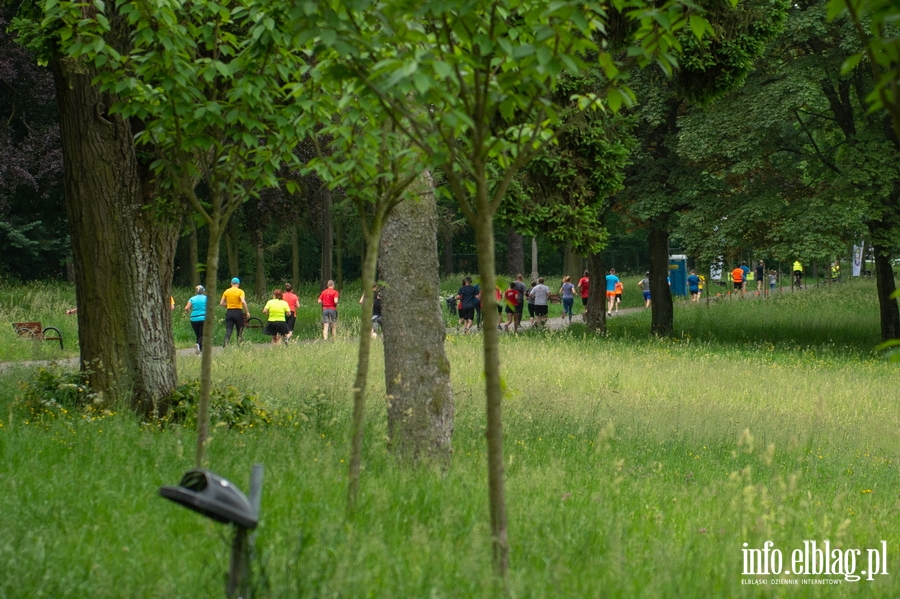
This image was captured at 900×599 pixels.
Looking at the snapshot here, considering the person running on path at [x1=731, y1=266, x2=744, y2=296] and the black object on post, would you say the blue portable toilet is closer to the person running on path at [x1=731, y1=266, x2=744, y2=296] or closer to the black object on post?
the person running on path at [x1=731, y1=266, x2=744, y2=296]

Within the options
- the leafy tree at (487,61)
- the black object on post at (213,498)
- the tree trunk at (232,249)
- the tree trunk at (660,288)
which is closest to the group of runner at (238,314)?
the tree trunk at (660,288)

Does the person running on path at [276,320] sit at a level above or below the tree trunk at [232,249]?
below

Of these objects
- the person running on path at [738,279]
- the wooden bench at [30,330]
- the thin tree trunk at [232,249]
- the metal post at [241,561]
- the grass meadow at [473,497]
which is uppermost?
the thin tree trunk at [232,249]

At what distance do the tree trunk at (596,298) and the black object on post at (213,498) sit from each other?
23.1 m

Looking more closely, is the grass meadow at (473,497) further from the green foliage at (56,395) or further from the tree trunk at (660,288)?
the tree trunk at (660,288)

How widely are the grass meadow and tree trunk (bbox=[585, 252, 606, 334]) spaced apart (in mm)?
11412

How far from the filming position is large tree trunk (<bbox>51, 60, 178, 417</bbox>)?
875 cm

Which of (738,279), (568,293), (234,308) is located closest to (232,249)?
(568,293)

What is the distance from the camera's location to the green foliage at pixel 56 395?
842 centimetres

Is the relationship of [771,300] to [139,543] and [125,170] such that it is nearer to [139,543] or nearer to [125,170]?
[125,170]

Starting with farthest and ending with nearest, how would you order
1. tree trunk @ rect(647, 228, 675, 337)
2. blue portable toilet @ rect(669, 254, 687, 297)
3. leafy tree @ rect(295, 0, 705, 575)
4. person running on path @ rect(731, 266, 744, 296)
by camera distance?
blue portable toilet @ rect(669, 254, 687, 297) < person running on path @ rect(731, 266, 744, 296) < tree trunk @ rect(647, 228, 675, 337) < leafy tree @ rect(295, 0, 705, 575)

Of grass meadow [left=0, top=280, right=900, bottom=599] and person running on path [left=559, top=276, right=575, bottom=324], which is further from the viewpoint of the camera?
person running on path [left=559, top=276, right=575, bottom=324]

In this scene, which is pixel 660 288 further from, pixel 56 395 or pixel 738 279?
pixel 738 279

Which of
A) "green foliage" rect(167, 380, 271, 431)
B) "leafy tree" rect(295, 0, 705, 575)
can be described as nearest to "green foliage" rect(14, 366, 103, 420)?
"green foliage" rect(167, 380, 271, 431)
